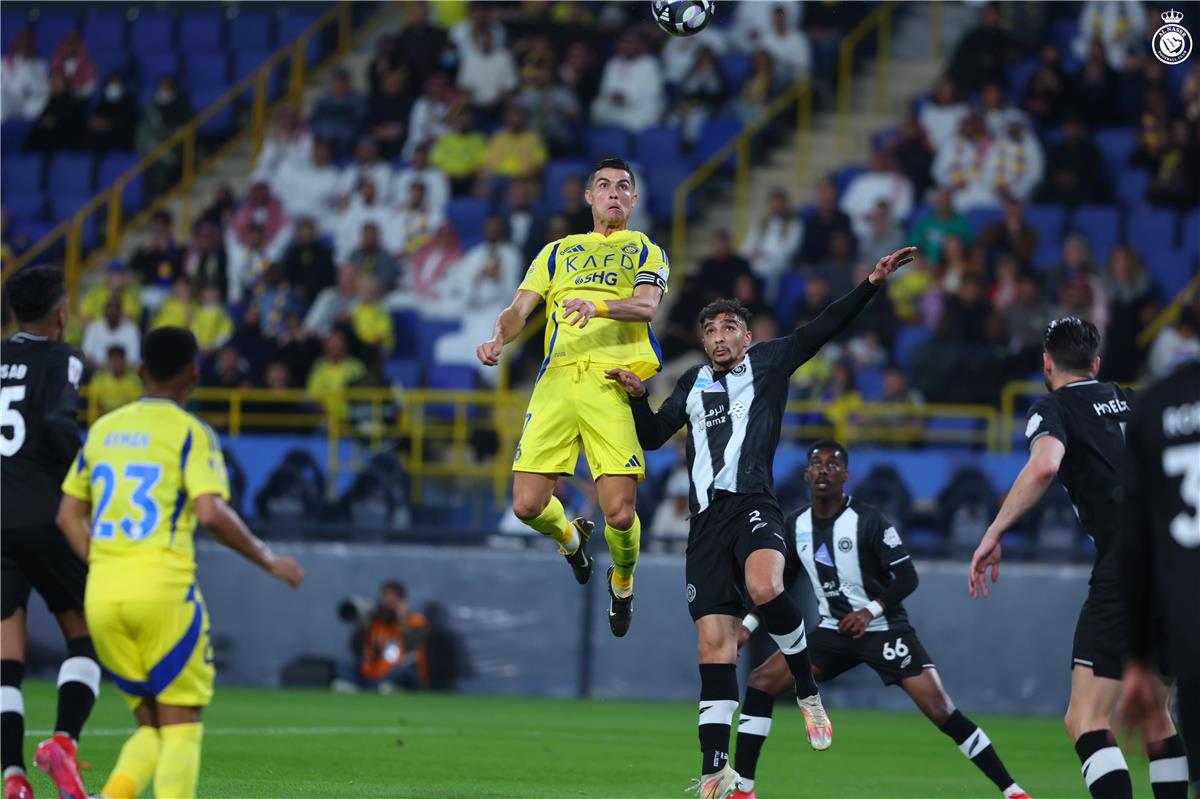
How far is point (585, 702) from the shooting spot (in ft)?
58.3

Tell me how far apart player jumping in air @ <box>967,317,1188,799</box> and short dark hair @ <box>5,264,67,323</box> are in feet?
14.0

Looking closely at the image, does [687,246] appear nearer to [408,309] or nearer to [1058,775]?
[408,309]

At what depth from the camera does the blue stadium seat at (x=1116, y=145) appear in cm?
2105

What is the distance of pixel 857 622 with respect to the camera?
33.0 ft

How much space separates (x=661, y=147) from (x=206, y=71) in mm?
8030

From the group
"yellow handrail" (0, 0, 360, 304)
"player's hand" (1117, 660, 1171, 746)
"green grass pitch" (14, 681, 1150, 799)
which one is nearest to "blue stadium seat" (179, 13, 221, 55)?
"yellow handrail" (0, 0, 360, 304)

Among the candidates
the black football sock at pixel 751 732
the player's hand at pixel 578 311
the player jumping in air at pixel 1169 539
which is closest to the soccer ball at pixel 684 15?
the player's hand at pixel 578 311

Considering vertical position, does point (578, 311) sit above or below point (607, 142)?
below

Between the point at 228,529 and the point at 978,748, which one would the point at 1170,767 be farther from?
the point at 228,529

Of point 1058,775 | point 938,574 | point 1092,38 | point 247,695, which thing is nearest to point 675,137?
point 1092,38

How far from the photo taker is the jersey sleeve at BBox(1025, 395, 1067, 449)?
298 inches

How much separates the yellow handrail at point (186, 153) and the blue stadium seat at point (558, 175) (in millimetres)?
5273

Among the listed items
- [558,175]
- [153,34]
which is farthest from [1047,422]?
[153,34]

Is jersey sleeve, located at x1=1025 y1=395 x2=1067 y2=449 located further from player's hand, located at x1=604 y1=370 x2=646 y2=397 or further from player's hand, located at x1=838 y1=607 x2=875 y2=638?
player's hand, located at x1=838 y1=607 x2=875 y2=638
